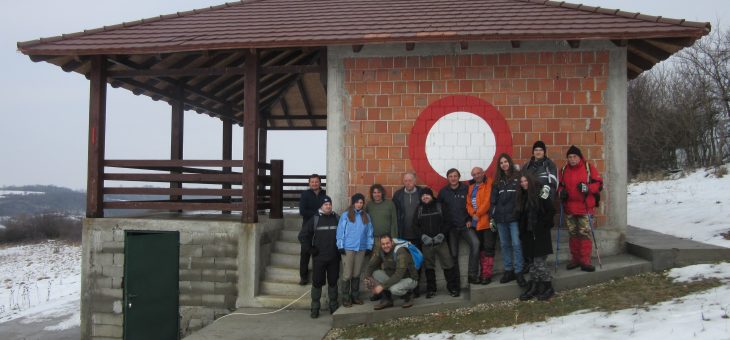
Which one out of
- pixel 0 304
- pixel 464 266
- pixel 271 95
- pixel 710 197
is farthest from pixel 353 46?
pixel 0 304

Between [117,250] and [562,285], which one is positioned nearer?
[562,285]

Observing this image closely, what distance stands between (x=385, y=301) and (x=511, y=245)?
5.51ft

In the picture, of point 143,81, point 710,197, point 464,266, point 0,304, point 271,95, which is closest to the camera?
point 464,266

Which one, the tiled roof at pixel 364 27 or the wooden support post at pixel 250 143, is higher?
the tiled roof at pixel 364 27

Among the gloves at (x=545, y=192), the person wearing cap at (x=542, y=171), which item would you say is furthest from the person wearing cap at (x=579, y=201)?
the gloves at (x=545, y=192)

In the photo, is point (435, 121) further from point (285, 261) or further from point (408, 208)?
point (285, 261)

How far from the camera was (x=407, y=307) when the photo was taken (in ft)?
20.9

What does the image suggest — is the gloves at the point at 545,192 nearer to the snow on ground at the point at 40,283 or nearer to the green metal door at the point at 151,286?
the green metal door at the point at 151,286

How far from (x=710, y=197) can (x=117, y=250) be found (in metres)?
12.0

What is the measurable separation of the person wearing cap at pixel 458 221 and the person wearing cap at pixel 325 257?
4.82ft

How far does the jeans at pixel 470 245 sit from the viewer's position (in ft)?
22.0

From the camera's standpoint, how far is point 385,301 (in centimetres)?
649

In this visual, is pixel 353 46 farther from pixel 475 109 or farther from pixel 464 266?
pixel 464 266

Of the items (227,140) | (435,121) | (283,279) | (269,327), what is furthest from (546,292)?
(227,140)
